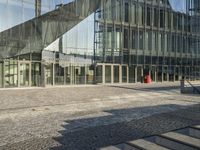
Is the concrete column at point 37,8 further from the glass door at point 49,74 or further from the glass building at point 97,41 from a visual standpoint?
the glass door at point 49,74

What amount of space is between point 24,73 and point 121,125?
22820 millimetres

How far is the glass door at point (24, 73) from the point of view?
32500 millimetres

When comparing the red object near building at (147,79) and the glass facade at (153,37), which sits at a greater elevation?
the glass facade at (153,37)

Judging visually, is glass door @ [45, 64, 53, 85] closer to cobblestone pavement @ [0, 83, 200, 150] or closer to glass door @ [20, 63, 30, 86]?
glass door @ [20, 63, 30, 86]

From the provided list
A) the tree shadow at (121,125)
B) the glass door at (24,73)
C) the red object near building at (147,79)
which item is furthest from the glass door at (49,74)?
the tree shadow at (121,125)

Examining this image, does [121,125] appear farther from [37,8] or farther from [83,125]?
[37,8]

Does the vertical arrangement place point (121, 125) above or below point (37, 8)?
below

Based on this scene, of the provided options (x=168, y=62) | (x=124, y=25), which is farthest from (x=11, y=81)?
(x=168, y=62)

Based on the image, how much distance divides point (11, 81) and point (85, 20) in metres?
11.5

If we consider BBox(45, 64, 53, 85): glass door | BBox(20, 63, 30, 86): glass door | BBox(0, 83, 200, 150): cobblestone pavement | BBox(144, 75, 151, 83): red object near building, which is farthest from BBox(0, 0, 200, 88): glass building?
BBox(0, 83, 200, 150): cobblestone pavement

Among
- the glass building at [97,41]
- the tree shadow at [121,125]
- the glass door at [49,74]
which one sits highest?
the glass building at [97,41]

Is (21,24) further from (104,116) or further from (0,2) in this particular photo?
(104,116)

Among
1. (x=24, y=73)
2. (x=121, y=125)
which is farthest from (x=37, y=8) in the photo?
(x=121, y=125)

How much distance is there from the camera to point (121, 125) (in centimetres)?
1143
